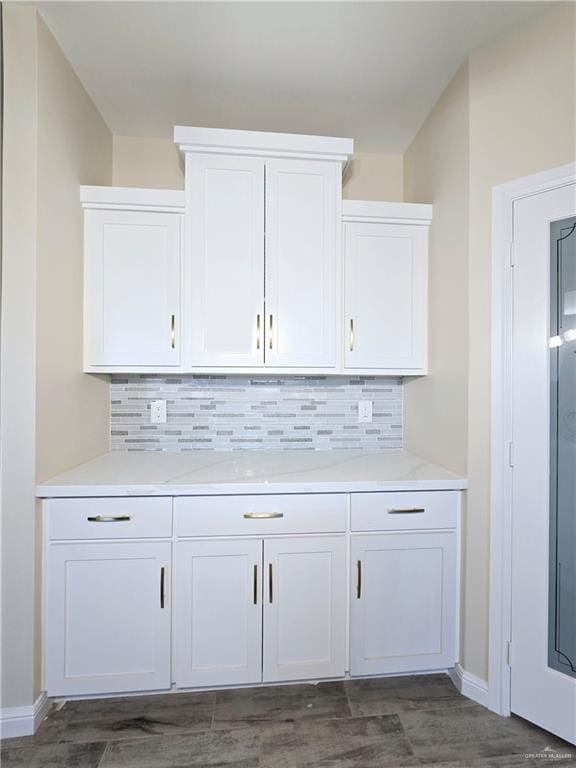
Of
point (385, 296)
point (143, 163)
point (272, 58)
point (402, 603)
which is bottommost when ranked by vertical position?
point (402, 603)

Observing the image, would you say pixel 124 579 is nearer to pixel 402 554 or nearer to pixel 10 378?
pixel 10 378

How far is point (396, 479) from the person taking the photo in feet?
5.51

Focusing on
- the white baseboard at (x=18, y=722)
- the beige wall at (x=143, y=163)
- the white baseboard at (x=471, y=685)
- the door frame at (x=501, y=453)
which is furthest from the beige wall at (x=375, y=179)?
the white baseboard at (x=18, y=722)

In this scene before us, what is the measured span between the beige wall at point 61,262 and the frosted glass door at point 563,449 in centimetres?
194

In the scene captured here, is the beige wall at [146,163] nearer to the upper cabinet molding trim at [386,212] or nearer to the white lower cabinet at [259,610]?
the upper cabinet molding trim at [386,212]

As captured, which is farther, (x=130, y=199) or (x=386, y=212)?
(x=386, y=212)

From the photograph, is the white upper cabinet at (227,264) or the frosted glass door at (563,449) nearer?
the frosted glass door at (563,449)

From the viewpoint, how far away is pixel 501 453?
1.57 m

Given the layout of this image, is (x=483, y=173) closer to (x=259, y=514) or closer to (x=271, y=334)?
(x=271, y=334)

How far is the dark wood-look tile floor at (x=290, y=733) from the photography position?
1.36m

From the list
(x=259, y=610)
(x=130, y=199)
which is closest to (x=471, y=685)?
(x=259, y=610)

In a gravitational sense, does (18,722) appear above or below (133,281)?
below

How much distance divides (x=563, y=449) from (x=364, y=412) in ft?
3.38

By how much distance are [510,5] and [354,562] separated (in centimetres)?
Result: 224
